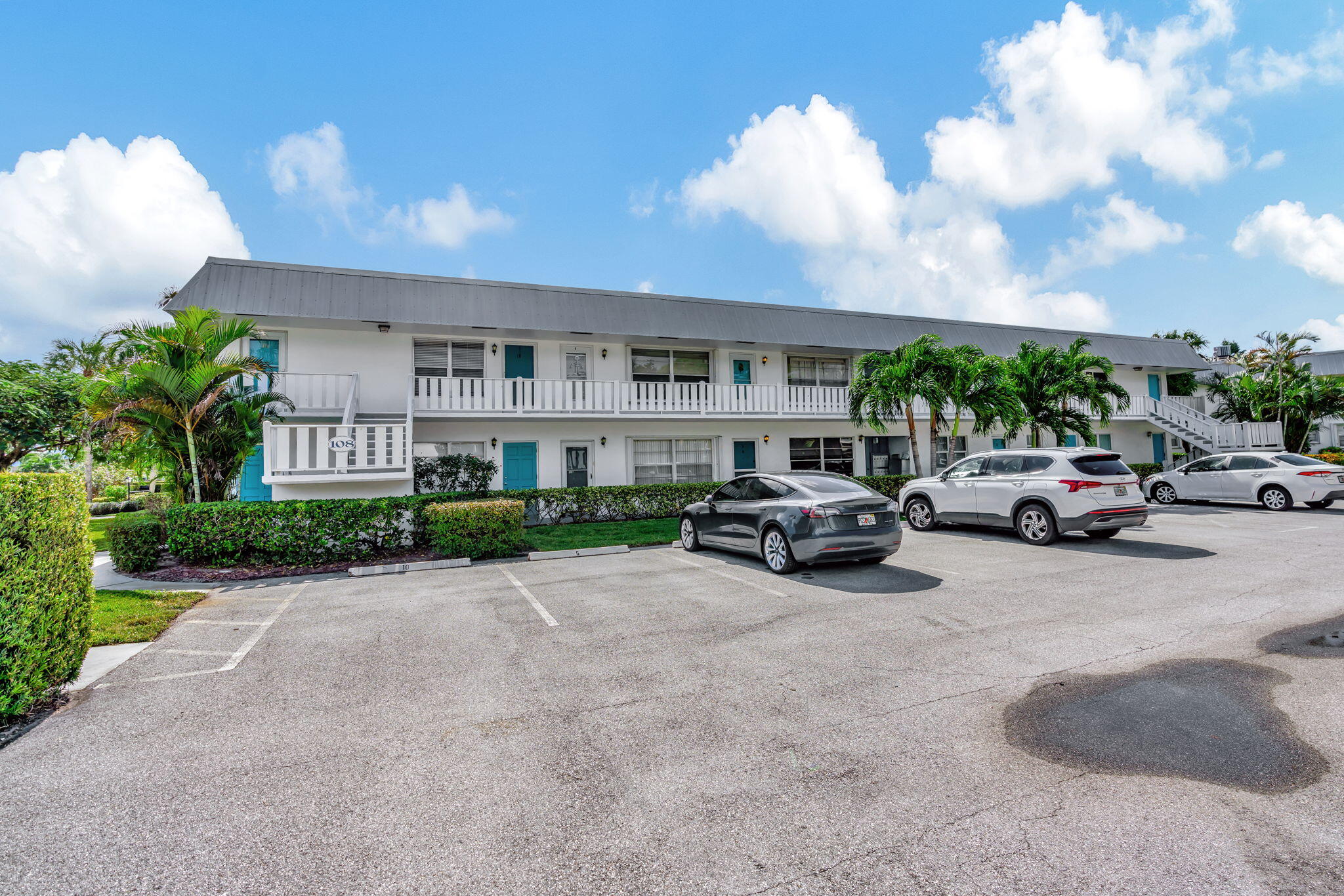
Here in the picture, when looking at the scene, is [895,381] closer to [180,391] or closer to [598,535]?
[598,535]

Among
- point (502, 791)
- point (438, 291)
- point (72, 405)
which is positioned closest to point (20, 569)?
point (502, 791)

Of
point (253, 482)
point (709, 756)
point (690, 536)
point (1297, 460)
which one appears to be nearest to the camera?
point (709, 756)

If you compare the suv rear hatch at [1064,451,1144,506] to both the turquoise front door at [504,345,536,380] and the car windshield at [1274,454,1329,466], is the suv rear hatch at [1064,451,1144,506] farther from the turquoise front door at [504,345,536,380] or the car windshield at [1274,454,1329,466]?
the turquoise front door at [504,345,536,380]

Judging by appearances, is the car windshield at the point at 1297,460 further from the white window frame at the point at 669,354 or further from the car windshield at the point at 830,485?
the white window frame at the point at 669,354

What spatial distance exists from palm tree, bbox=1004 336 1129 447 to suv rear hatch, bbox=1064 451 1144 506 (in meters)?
6.97

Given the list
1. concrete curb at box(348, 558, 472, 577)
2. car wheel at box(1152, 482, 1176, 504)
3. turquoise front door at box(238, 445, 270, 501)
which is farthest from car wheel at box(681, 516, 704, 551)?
car wheel at box(1152, 482, 1176, 504)

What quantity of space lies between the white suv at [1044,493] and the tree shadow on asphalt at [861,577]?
3.33 meters

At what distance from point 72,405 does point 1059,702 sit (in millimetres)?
26680

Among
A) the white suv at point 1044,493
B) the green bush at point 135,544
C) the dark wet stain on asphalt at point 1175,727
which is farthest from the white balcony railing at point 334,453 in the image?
the white suv at point 1044,493

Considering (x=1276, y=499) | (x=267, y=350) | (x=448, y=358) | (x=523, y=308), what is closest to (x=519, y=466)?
(x=448, y=358)

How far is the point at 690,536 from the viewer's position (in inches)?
439

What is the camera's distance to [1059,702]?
4.10 meters

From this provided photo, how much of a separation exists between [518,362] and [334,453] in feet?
21.9

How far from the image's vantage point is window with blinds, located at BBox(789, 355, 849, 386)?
20344mm
